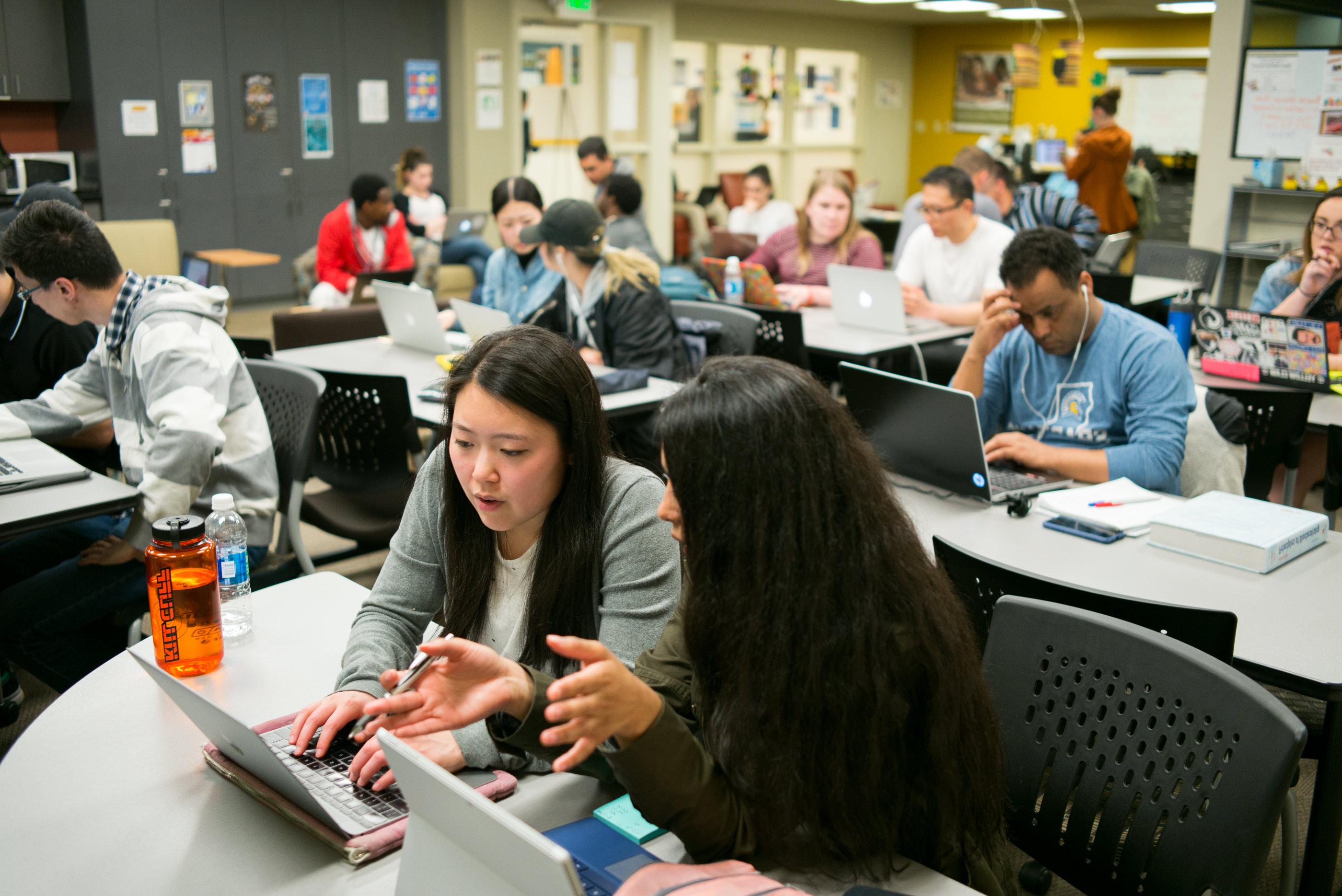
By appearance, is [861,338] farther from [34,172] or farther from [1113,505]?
[34,172]

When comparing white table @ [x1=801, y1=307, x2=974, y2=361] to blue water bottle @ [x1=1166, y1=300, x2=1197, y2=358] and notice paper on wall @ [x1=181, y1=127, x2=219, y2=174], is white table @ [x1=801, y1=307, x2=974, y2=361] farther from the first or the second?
notice paper on wall @ [x1=181, y1=127, x2=219, y2=174]

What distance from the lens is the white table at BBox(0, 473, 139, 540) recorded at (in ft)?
7.40

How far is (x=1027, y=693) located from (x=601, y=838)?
0.65 meters

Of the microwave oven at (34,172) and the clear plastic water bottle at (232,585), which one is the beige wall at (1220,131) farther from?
the microwave oven at (34,172)

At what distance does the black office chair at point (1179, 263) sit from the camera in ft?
18.4

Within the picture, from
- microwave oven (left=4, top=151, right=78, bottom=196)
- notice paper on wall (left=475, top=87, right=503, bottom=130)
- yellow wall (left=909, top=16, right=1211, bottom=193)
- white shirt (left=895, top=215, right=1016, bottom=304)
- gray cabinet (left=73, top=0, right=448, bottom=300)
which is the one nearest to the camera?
white shirt (left=895, top=215, right=1016, bottom=304)

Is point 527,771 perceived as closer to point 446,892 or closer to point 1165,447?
point 446,892

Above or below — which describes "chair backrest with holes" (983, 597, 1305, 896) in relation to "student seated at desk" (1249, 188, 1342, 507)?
below

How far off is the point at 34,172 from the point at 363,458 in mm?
5345

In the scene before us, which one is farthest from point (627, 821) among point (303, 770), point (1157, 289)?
point (1157, 289)

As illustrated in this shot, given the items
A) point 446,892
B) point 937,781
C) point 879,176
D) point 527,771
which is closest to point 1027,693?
point 937,781

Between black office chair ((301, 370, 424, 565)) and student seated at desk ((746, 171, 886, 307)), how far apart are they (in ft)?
7.45

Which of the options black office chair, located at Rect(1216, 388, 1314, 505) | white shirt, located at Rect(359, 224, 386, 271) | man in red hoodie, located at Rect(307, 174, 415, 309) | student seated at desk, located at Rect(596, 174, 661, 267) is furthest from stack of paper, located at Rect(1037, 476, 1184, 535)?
white shirt, located at Rect(359, 224, 386, 271)

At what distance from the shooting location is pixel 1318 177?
650cm
